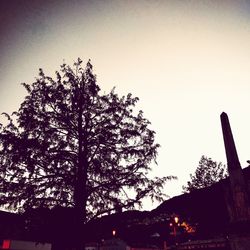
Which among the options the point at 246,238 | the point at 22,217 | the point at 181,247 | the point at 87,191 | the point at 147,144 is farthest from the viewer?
the point at 181,247

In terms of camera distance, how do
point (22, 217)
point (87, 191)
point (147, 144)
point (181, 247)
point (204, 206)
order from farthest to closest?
point (181, 247), point (204, 206), point (147, 144), point (87, 191), point (22, 217)

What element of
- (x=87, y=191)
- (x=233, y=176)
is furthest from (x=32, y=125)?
(x=233, y=176)

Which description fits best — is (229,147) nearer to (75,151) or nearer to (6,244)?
(75,151)

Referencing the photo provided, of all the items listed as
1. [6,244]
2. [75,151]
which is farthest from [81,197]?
[6,244]

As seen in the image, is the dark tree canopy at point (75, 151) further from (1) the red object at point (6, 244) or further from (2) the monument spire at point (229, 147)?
(1) the red object at point (6, 244)

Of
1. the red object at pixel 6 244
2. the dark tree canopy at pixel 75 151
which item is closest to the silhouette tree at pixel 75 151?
the dark tree canopy at pixel 75 151

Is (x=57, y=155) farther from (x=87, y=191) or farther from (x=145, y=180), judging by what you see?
(x=145, y=180)

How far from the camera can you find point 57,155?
40.7 ft

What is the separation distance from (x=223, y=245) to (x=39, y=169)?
11.3 metres

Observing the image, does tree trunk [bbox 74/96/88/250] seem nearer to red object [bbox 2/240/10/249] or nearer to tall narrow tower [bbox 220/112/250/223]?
tall narrow tower [bbox 220/112/250/223]

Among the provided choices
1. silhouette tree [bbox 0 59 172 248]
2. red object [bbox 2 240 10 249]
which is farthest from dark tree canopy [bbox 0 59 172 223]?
red object [bbox 2 240 10 249]

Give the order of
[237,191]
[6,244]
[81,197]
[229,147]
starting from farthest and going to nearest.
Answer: [6,244] → [229,147] → [81,197] → [237,191]

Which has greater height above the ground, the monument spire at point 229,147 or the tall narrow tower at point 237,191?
the monument spire at point 229,147

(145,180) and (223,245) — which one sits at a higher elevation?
(145,180)
